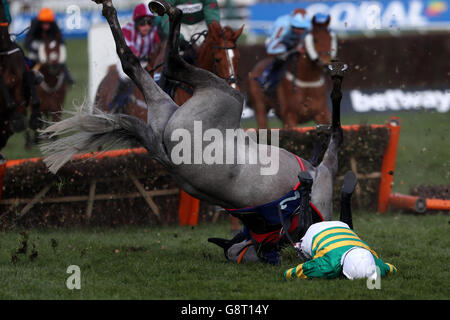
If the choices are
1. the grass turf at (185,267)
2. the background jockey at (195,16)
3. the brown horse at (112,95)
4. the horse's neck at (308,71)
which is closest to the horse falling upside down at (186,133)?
the grass turf at (185,267)

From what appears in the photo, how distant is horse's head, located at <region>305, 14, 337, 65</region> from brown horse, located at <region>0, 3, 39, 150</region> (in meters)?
4.39

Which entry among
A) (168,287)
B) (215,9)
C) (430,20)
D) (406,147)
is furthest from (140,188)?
(430,20)

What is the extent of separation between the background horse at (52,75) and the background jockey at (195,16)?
470cm

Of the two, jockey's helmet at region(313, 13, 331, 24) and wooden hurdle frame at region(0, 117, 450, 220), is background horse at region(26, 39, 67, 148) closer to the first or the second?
jockey's helmet at region(313, 13, 331, 24)

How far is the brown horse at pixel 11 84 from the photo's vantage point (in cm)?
916

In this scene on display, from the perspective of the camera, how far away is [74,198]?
7.50m

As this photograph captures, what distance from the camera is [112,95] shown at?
10445 mm

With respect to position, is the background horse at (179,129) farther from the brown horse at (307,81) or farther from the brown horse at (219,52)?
the brown horse at (307,81)

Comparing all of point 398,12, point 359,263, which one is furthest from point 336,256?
point 398,12

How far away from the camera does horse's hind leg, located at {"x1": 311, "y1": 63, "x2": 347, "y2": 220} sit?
5.69 metres

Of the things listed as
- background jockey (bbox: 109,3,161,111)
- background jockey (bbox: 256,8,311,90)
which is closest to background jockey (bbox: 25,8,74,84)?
background jockey (bbox: 109,3,161,111)

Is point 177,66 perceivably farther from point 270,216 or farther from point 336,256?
point 336,256

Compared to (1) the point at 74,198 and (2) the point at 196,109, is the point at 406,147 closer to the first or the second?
(1) the point at 74,198

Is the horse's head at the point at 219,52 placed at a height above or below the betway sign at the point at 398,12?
above
